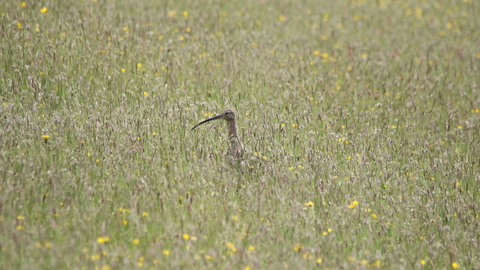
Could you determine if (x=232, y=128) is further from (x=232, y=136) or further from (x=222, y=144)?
(x=222, y=144)

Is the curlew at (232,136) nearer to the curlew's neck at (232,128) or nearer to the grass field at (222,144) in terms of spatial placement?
the curlew's neck at (232,128)

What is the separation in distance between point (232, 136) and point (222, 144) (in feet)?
0.91

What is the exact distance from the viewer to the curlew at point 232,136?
23.1ft

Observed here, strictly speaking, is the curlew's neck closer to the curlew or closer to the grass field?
the curlew

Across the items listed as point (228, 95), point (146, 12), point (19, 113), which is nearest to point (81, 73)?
point (19, 113)

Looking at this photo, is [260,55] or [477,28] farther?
[477,28]

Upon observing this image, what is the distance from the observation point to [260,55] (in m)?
10.4

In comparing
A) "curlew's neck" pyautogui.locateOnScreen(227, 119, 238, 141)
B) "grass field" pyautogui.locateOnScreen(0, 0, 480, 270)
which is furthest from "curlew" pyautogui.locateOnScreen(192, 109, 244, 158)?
"grass field" pyautogui.locateOnScreen(0, 0, 480, 270)

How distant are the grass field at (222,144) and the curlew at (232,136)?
6.7 inches

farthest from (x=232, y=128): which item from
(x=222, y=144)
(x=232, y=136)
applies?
(x=222, y=144)

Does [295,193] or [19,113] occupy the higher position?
[19,113]

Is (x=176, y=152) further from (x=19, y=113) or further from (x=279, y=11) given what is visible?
Answer: (x=279, y=11)

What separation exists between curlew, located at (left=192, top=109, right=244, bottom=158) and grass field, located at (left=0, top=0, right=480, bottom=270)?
0.55 feet

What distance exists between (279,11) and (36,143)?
817cm
